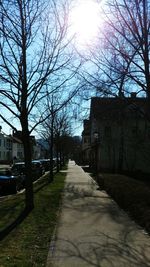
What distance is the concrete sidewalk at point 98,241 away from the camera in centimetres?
718

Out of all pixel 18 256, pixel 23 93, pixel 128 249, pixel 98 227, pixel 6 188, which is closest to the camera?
pixel 18 256

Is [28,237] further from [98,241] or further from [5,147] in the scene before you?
[5,147]

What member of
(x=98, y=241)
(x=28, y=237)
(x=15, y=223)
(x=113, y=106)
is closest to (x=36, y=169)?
(x=113, y=106)

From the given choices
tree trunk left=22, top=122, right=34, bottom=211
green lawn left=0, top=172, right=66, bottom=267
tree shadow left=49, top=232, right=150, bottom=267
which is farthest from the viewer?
tree trunk left=22, top=122, right=34, bottom=211

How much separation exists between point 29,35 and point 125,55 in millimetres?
4189

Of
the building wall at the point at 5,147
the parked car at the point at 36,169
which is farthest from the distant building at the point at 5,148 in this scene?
the parked car at the point at 36,169

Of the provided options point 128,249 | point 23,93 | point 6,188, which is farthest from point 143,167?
point 128,249

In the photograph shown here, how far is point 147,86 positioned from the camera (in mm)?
14531

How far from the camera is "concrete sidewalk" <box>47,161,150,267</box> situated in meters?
7.18

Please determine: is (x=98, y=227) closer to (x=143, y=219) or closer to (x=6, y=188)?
(x=143, y=219)

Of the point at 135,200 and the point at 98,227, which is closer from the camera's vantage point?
the point at 98,227

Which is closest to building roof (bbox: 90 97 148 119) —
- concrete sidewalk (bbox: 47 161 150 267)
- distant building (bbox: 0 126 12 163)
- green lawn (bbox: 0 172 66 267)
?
concrete sidewalk (bbox: 47 161 150 267)

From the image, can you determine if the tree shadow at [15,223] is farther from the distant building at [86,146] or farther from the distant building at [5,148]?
the distant building at [5,148]

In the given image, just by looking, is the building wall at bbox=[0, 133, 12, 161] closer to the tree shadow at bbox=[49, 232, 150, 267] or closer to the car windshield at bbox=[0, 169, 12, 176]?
the car windshield at bbox=[0, 169, 12, 176]
